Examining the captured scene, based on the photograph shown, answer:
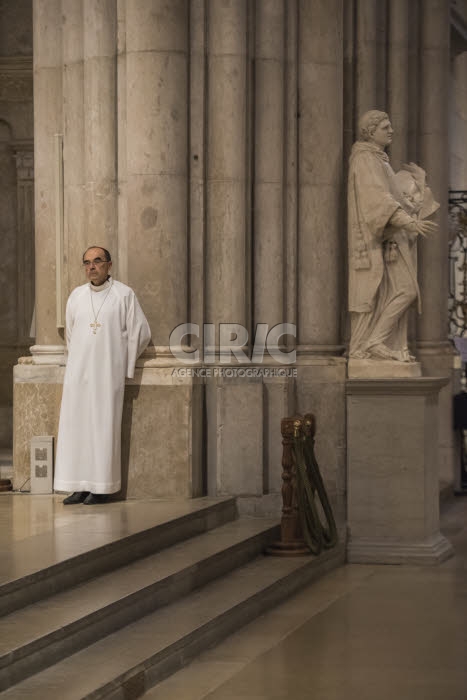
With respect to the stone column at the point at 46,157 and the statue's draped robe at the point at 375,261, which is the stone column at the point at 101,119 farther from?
the statue's draped robe at the point at 375,261

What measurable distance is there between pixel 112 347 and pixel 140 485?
0.91 metres

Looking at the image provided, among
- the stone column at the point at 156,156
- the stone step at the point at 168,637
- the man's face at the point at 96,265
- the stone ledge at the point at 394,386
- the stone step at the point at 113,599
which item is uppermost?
the stone column at the point at 156,156

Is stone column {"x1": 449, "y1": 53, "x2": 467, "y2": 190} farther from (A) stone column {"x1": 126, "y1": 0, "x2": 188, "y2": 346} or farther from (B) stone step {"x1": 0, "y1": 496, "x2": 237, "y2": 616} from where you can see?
(B) stone step {"x1": 0, "y1": 496, "x2": 237, "y2": 616}

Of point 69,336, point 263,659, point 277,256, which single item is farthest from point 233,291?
point 263,659

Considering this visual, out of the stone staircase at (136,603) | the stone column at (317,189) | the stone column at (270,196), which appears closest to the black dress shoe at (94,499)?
the stone staircase at (136,603)

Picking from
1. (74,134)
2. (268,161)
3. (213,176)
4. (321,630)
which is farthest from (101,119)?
(321,630)

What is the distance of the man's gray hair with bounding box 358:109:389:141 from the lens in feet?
31.8

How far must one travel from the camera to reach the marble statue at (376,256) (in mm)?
9641

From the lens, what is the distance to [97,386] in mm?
8984

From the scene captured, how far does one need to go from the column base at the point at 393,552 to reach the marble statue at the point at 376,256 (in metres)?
1.24

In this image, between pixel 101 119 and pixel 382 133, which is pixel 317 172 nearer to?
pixel 382 133

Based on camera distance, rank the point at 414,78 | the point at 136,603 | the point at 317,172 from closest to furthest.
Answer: the point at 136,603, the point at 317,172, the point at 414,78

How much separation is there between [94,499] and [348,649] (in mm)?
2536

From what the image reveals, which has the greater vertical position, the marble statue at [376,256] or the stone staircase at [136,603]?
the marble statue at [376,256]
